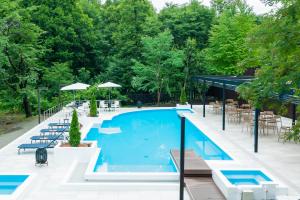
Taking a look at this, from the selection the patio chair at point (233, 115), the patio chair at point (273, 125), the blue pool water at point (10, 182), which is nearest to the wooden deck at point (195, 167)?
the blue pool water at point (10, 182)

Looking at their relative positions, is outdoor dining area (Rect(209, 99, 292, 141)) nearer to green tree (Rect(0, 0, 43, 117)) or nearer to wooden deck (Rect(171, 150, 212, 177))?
wooden deck (Rect(171, 150, 212, 177))

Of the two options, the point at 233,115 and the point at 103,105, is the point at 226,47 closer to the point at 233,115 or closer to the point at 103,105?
the point at 233,115

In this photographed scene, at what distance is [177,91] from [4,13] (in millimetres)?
15132

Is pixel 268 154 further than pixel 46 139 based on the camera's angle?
No

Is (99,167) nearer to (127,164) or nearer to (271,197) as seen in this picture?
(127,164)

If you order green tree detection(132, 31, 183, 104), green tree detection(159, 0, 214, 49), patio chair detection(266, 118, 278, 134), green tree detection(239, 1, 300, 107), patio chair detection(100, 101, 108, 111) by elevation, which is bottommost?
patio chair detection(266, 118, 278, 134)

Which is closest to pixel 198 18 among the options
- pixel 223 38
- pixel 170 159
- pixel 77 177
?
pixel 223 38

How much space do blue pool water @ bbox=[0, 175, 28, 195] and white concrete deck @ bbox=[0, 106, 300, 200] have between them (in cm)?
40

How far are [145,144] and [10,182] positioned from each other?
25.1 ft

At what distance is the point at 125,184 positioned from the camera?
35.3 ft

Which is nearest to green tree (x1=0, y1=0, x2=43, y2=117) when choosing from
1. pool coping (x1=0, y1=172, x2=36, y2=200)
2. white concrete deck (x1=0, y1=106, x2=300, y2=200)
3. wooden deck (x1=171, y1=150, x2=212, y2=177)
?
white concrete deck (x1=0, y1=106, x2=300, y2=200)

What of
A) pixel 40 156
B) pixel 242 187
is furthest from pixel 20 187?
pixel 242 187

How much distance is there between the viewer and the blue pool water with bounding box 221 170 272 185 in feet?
37.6

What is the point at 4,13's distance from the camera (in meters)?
25.4
